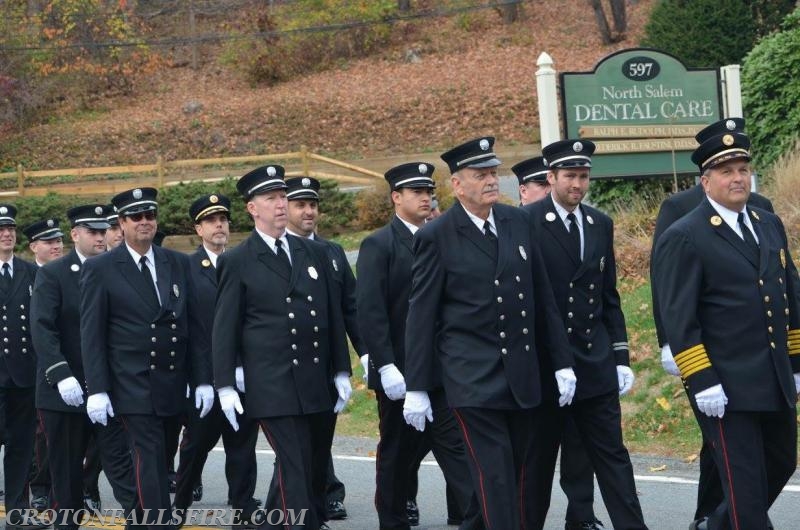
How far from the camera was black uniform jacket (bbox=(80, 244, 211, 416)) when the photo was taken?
8242 millimetres

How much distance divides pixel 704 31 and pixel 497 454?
2116 centimetres

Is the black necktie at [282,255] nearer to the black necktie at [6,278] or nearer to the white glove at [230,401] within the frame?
the white glove at [230,401]

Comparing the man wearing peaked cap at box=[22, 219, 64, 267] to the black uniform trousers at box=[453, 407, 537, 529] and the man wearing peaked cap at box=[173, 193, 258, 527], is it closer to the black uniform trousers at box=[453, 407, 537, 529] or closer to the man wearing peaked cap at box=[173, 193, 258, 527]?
the man wearing peaked cap at box=[173, 193, 258, 527]

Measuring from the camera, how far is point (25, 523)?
9.76 meters

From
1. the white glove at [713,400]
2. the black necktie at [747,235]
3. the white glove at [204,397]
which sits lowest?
the white glove at [713,400]

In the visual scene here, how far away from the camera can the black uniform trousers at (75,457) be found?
9047 mm

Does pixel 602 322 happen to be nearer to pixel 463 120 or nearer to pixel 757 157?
pixel 757 157

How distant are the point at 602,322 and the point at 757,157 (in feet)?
35.7

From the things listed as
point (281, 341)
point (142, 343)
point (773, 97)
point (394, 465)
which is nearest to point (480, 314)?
point (281, 341)

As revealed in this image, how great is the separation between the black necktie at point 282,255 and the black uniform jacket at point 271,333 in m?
0.03

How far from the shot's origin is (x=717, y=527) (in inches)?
275

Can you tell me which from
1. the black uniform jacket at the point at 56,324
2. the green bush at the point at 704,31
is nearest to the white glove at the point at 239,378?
the black uniform jacket at the point at 56,324

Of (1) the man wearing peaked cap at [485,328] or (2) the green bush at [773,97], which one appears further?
(2) the green bush at [773,97]

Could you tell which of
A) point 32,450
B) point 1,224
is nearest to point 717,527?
point 32,450
